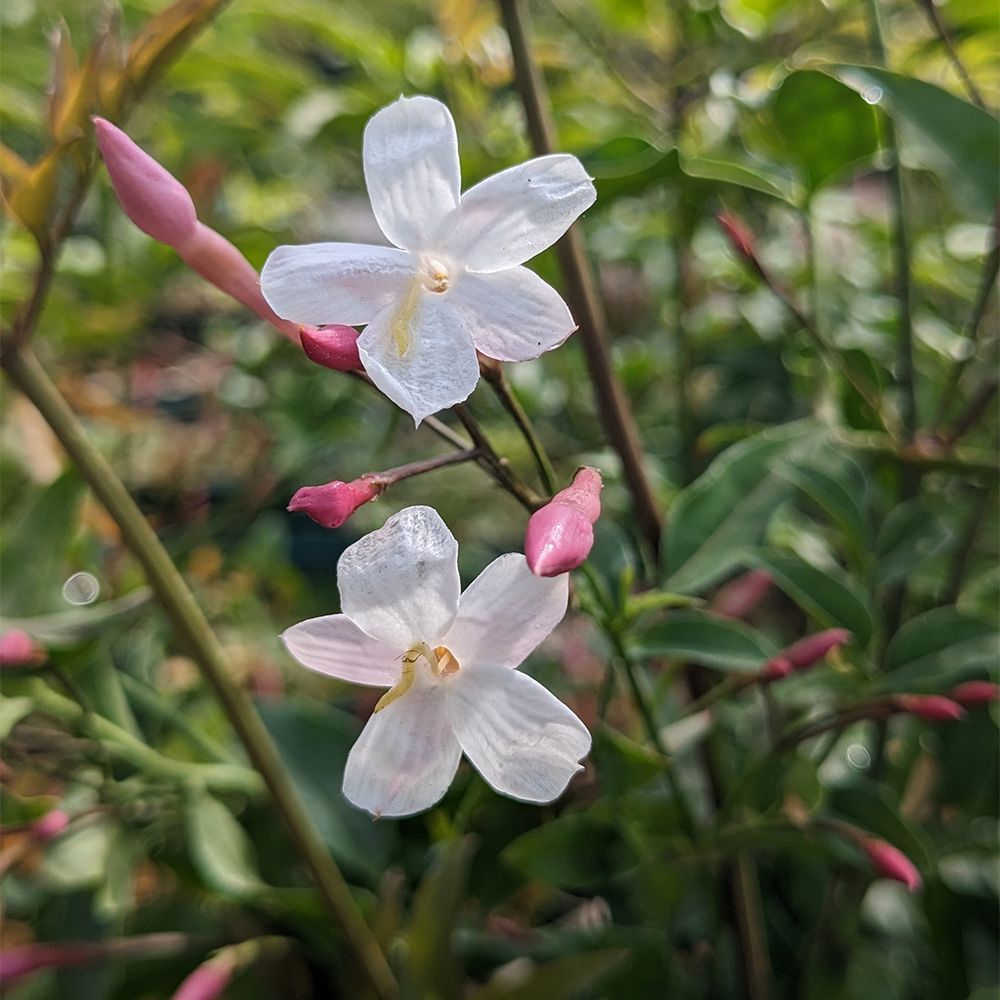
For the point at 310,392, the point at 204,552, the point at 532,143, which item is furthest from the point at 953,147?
the point at 204,552

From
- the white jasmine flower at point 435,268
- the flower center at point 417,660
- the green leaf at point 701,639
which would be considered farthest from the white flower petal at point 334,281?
the green leaf at point 701,639

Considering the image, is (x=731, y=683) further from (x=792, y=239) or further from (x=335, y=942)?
(x=792, y=239)

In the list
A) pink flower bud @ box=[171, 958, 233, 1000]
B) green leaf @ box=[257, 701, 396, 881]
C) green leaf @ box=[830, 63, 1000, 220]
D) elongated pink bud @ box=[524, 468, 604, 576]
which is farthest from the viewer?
A: green leaf @ box=[257, 701, 396, 881]

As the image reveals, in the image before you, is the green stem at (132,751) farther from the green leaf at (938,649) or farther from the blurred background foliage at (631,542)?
the green leaf at (938,649)

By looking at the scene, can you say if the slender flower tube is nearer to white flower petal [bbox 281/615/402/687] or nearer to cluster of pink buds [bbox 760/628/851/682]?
white flower petal [bbox 281/615/402/687]

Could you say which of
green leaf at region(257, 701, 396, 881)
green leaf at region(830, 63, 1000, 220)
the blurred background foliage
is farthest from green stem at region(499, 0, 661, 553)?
green leaf at region(257, 701, 396, 881)
